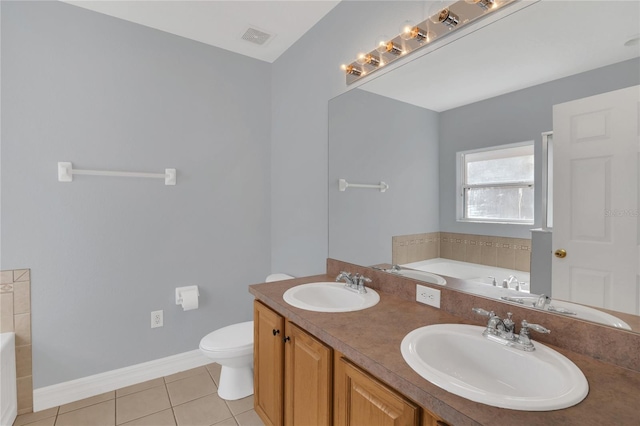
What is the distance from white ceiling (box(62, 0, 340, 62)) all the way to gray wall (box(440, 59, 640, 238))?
123cm

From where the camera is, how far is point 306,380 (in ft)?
4.03

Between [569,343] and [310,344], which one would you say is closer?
[569,343]

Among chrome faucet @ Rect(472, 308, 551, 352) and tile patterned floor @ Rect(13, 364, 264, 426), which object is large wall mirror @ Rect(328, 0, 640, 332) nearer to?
chrome faucet @ Rect(472, 308, 551, 352)

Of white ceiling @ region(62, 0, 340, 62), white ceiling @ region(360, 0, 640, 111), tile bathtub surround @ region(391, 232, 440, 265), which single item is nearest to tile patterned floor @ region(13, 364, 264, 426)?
tile bathtub surround @ region(391, 232, 440, 265)

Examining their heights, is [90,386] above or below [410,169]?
below

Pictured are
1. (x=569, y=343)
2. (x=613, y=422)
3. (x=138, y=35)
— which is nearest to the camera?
(x=613, y=422)

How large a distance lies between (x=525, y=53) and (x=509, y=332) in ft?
3.27

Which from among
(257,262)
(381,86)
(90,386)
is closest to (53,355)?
(90,386)

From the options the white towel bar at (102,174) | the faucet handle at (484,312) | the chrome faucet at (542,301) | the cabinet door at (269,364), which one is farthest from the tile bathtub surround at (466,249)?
the white towel bar at (102,174)

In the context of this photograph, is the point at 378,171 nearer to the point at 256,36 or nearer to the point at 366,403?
the point at 366,403

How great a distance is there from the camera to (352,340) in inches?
39.8

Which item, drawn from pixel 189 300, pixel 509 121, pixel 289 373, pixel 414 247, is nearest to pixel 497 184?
pixel 509 121

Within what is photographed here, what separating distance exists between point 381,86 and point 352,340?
4.40 feet

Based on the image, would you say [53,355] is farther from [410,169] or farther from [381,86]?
[381,86]
